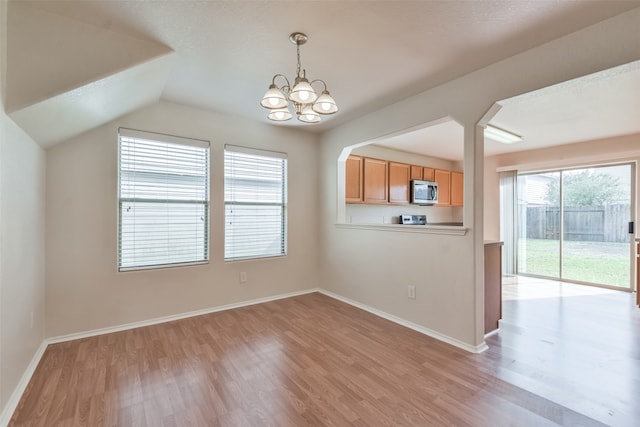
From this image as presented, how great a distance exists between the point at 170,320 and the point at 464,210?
3.44m

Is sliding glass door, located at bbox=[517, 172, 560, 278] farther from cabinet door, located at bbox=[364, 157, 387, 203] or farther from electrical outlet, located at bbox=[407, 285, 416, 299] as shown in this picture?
electrical outlet, located at bbox=[407, 285, 416, 299]

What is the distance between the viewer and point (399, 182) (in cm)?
529

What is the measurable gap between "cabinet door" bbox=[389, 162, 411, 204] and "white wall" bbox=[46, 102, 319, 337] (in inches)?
75.0

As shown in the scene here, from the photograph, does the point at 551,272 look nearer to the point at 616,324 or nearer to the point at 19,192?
the point at 616,324

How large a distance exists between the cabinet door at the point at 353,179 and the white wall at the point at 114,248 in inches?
35.8

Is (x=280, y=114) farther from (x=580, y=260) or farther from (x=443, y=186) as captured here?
(x=580, y=260)

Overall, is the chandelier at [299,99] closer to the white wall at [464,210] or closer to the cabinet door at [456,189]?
the white wall at [464,210]

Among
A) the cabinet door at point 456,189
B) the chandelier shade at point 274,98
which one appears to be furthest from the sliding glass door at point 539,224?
the chandelier shade at point 274,98

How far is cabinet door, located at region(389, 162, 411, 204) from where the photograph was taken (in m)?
5.14

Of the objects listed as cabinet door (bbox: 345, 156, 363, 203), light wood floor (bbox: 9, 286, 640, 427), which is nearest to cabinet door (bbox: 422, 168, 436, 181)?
cabinet door (bbox: 345, 156, 363, 203)

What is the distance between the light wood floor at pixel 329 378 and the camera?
5.81 feet

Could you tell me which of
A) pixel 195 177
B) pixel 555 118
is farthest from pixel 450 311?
pixel 195 177

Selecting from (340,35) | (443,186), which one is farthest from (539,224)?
(340,35)

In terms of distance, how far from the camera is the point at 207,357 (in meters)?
2.50
